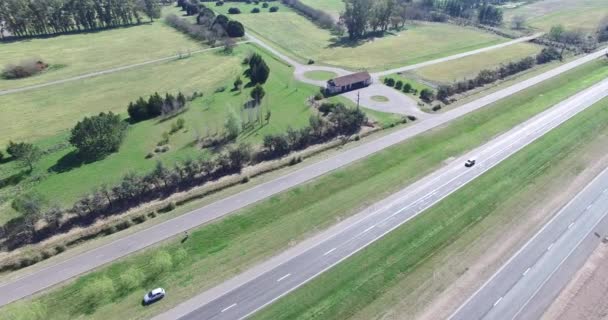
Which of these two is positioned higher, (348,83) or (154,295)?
(348,83)

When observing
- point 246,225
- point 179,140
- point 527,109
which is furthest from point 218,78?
point 527,109

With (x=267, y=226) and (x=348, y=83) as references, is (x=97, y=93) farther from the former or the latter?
A: (x=267, y=226)

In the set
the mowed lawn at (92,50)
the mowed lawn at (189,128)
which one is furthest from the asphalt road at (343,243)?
the mowed lawn at (92,50)

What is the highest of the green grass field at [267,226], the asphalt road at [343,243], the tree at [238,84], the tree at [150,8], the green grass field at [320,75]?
the tree at [150,8]

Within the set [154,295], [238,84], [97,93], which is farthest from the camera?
[238,84]

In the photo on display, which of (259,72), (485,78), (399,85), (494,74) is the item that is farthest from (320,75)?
(494,74)

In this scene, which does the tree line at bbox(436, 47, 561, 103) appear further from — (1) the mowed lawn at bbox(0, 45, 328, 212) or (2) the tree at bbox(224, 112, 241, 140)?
(2) the tree at bbox(224, 112, 241, 140)

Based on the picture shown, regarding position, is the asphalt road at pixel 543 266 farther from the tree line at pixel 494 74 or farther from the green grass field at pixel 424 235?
the tree line at pixel 494 74
